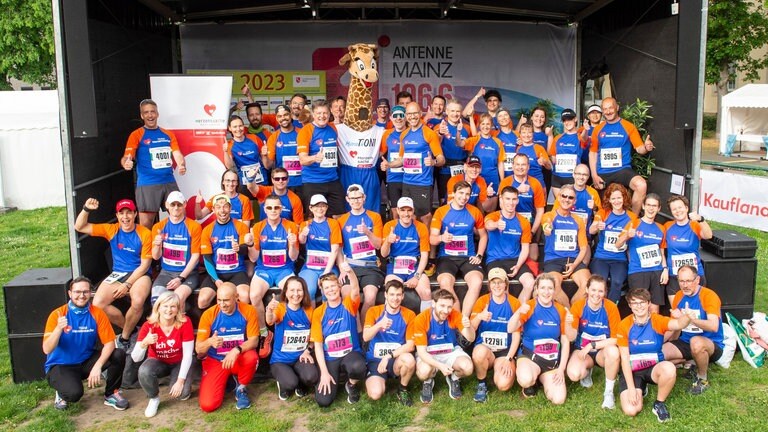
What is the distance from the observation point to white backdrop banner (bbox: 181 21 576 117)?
8805mm

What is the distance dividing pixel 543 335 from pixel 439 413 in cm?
96

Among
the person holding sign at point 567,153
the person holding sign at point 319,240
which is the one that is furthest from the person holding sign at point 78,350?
the person holding sign at point 567,153

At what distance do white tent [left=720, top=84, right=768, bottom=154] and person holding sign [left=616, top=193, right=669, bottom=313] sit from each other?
15909mm

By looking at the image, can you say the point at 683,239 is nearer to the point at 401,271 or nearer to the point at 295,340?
the point at 401,271

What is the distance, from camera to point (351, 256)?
565 centimetres

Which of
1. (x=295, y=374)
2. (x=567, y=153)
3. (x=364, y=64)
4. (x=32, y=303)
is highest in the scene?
(x=364, y=64)

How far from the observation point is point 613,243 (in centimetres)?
577

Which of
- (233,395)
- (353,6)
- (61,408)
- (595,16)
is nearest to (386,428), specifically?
(233,395)

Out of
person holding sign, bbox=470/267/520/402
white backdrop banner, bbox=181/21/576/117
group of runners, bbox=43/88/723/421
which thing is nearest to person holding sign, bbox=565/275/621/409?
group of runners, bbox=43/88/723/421

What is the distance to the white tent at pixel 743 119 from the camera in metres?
19.3

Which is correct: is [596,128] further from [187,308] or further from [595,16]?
[187,308]

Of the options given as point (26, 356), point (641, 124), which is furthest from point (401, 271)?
point (641, 124)

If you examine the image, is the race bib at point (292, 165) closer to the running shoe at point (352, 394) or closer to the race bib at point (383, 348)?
the race bib at point (383, 348)

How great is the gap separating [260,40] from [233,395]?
5.40 metres
